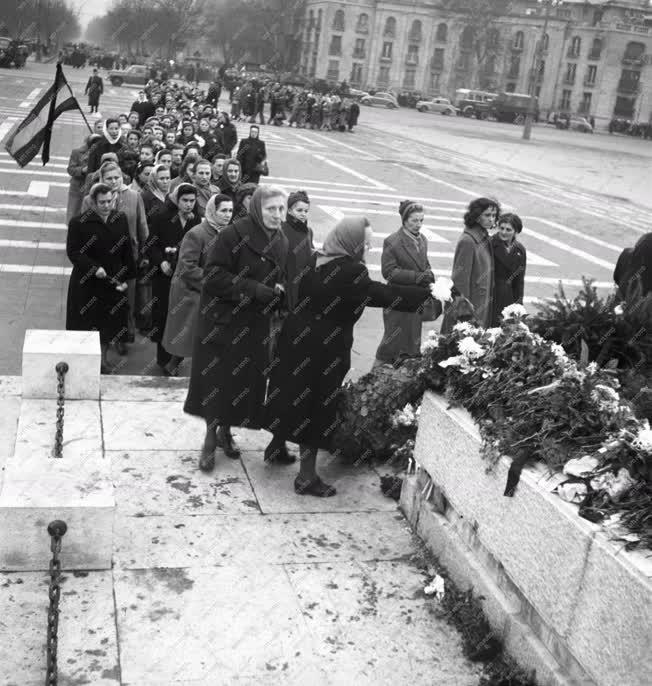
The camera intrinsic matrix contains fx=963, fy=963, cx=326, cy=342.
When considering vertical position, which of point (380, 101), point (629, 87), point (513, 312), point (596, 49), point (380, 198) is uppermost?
point (596, 49)

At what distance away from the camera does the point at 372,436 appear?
6723 mm

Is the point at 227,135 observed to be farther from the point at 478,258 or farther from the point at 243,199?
the point at 478,258

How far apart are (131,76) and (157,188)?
52.6 m

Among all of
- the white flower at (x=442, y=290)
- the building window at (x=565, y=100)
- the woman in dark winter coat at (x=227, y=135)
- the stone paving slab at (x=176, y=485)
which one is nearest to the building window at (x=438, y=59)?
the building window at (x=565, y=100)

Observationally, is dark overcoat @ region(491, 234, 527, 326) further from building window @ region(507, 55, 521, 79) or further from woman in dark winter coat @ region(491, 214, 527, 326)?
building window @ region(507, 55, 521, 79)

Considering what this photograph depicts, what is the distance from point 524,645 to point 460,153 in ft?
109

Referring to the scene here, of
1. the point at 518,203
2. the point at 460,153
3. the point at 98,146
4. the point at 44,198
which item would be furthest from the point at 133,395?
the point at 460,153

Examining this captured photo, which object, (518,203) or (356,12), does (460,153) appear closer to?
(518,203)

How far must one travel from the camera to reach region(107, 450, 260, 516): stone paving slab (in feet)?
19.4

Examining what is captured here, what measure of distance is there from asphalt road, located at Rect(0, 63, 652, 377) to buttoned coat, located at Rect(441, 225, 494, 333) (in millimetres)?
1455

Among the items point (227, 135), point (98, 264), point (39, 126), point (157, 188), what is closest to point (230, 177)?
point (157, 188)

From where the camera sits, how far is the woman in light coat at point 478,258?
8266mm

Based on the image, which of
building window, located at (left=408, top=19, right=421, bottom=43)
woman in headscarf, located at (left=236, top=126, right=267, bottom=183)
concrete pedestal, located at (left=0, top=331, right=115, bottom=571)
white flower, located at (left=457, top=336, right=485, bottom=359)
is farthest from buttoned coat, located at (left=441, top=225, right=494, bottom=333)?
building window, located at (left=408, top=19, right=421, bottom=43)

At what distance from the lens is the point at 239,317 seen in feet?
20.3
